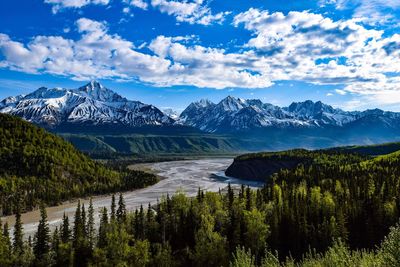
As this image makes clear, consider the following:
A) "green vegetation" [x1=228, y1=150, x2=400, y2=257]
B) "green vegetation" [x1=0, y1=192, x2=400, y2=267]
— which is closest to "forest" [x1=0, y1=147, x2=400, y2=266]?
"green vegetation" [x1=0, y1=192, x2=400, y2=267]

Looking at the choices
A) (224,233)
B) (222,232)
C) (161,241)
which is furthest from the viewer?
(222,232)

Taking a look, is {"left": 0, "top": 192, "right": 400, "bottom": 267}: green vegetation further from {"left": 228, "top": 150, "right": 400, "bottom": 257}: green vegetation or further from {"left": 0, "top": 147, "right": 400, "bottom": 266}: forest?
{"left": 228, "top": 150, "right": 400, "bottom": 257}: green vegetation

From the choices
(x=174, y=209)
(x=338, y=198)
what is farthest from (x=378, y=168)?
(x=174, y=209)

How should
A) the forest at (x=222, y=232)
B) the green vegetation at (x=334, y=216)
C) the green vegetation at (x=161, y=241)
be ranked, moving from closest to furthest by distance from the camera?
the green vegetation at (x=161, y=241) < the forest at (x=222, y=232) < the green vegetation at (x=334, y=216)

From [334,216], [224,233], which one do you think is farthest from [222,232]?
[334,216]

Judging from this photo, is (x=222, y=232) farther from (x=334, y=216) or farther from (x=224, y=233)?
(x=334, y=216)

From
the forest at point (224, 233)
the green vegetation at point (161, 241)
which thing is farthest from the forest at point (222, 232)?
the green vegetation at point (161, 241)

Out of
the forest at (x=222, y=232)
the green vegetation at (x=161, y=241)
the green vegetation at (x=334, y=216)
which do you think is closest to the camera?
the green vegetation at (x=161, y=241)

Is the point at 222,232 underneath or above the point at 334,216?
underneath

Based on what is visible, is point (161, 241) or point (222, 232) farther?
point (222, 232)

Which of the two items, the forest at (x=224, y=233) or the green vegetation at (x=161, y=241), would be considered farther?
the forest at (x=224, y=233)

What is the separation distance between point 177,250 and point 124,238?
543 inches

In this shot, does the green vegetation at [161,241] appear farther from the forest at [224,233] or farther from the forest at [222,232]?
the forest at [222,232]

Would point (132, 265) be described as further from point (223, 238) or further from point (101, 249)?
point (223, 238)
